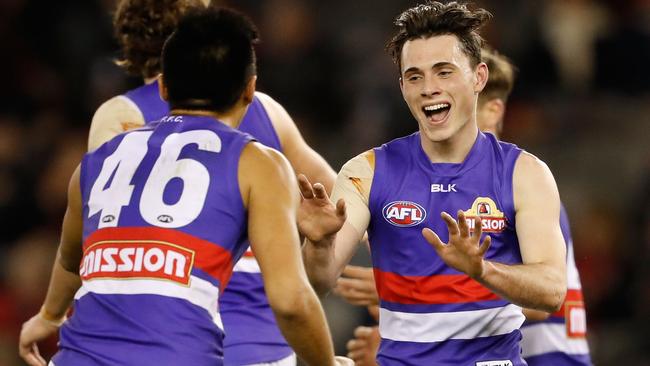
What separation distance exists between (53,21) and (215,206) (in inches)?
368

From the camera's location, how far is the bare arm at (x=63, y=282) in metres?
4.57

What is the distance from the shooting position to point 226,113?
4.45m

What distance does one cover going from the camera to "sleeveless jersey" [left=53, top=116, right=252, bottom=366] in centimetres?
409

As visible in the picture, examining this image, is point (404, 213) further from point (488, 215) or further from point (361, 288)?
point (361, 288)

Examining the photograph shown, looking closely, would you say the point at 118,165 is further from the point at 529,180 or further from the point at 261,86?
the point at 261,86

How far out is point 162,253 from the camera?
4.11 m

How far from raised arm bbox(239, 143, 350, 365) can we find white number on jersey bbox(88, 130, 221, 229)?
0.16m

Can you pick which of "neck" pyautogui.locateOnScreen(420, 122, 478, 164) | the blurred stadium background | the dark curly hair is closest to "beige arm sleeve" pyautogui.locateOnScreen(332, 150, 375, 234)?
"neck" pyautogui.locateOnScreen(420, 122, 478, 164)

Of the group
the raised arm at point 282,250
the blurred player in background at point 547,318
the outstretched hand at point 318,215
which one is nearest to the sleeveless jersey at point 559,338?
the blurred player in background at point 547,318

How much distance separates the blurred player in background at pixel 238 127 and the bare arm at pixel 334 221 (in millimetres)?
699

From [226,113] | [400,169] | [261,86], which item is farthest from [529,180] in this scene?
[261,86]

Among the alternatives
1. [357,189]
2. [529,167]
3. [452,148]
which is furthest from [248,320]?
[529,167]

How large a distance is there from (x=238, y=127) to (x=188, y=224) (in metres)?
1.64

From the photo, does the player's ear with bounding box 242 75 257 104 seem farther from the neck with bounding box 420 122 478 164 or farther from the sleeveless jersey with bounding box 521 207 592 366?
the sleeveless jersey with bounding box 521 207 592 366
